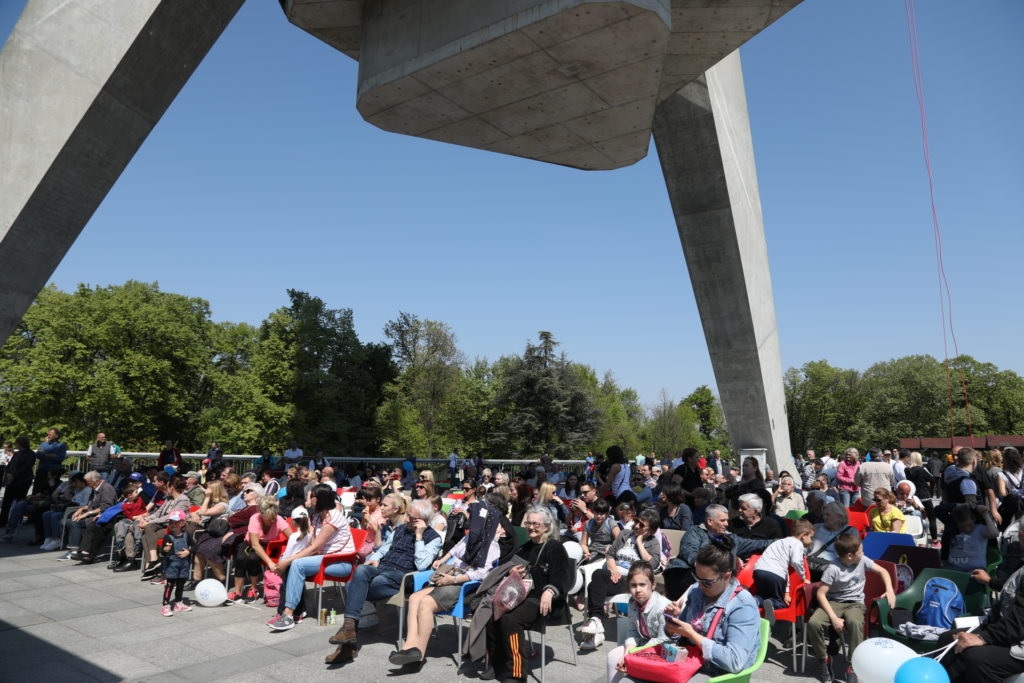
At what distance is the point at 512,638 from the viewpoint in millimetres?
5059

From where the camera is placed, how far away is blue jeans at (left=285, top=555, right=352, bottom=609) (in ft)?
21.2

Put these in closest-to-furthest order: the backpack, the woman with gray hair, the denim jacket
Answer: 1. the denim jacket
2. the backpack
3. the woman with gray hair

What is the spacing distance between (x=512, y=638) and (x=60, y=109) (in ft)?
26.1

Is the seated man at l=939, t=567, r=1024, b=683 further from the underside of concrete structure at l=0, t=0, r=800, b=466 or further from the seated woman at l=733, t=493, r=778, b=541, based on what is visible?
the underside of concrete structure at l=0, t=0, r=800, b=466

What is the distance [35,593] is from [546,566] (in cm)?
629

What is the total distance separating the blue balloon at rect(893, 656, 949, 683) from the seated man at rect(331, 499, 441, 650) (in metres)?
3.82

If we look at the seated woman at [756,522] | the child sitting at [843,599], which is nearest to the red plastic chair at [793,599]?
the child sitting at [843,599]

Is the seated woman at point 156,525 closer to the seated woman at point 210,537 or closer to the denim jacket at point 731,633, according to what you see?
the seated woman at point 210,537

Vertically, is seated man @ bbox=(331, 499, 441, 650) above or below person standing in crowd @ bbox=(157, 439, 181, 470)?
below

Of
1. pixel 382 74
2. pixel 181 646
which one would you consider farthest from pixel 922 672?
pixel 382 74

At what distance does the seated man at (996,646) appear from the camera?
393cm

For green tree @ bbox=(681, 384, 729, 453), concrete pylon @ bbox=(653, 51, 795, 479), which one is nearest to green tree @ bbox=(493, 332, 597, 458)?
concrete pylon @ bbox=(653, 51, 795, 479)

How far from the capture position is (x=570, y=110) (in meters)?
9.14

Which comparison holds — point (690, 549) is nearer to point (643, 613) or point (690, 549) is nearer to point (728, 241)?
point (643, 613)
